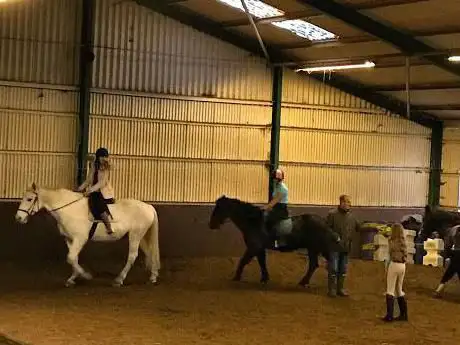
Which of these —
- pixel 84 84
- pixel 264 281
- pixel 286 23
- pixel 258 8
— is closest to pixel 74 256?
pixel 264 281

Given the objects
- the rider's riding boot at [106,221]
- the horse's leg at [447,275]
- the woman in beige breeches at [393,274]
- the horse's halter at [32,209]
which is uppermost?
the horse's halter at [32,209]

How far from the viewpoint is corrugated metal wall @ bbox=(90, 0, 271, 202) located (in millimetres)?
15859

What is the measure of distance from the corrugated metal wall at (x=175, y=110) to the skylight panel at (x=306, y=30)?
6.69ft

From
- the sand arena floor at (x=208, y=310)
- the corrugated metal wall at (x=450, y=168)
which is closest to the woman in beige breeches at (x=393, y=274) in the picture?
the sand arena floor at (x=208, y=310)

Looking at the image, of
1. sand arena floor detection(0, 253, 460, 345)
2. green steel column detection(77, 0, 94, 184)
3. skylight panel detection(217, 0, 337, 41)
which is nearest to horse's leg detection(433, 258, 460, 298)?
sand arena floor detection(0, 253, 460, 345)

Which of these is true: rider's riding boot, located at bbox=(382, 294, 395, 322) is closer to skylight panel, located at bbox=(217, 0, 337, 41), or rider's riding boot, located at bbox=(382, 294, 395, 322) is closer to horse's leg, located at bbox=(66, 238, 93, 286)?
horse's leg, located at bbox=(66, 238, 93, 286)

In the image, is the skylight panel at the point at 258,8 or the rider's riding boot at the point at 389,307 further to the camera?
the skylight panel at the point at 258,8

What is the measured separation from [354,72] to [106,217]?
288 inches

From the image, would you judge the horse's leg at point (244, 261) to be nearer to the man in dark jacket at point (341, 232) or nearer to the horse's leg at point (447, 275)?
the man in dark jacket at point (341, 232)

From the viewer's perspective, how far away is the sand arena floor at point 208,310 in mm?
9164

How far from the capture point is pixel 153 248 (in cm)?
1351

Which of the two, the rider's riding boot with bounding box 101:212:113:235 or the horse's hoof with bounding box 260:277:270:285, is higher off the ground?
the rider's riding boot with bounding box 101:212:113:235

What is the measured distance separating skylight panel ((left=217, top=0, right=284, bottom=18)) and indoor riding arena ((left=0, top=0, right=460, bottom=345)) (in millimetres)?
33

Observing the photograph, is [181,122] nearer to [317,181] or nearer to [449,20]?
[317,181]
